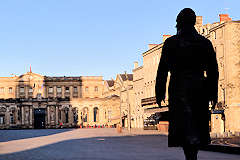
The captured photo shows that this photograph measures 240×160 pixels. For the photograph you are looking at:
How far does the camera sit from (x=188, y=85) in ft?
21.0

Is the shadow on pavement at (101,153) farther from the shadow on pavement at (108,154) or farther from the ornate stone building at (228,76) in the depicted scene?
the ornate stone building at (228,76)

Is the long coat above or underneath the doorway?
above

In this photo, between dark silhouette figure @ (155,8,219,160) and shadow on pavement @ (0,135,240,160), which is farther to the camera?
shadow on pavement @ (0,135,240,160)

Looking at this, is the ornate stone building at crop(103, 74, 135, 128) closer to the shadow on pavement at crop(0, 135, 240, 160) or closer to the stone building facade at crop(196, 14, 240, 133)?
the stone building facade at crop(196, 14, 240, 133)

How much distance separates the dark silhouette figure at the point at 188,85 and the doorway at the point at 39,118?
114 m

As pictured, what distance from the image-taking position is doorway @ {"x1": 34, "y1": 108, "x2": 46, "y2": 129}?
389 feet

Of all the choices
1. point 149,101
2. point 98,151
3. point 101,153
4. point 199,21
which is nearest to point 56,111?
point 149,101

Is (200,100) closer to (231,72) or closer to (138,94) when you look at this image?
(231,72)

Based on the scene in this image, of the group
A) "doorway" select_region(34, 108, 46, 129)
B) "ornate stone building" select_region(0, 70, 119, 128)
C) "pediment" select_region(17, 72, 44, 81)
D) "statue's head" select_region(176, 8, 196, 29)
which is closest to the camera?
"statue's head" select_region(176, 8, 196, 29)

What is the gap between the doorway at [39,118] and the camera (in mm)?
118450

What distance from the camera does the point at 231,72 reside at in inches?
1809

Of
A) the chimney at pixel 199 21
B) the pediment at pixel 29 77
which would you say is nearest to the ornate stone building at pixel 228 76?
the chimney at pixel 199 21

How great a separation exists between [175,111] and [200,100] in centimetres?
A: 38

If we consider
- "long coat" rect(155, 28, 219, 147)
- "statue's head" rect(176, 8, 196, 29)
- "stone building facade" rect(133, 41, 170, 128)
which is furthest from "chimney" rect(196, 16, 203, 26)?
"long coat" rect(155, 28, 219, 147)
